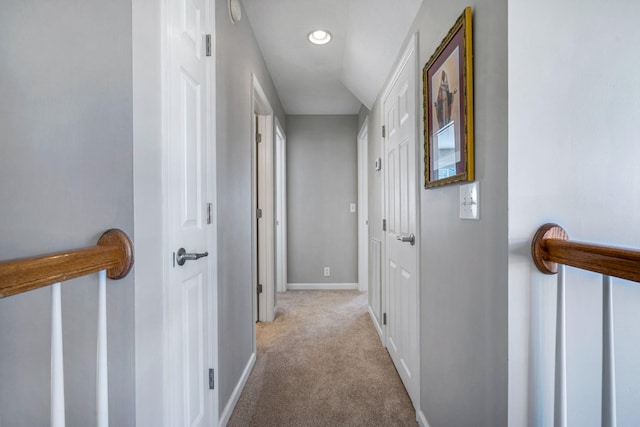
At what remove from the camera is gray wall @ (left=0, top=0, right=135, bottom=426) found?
2.72 ft

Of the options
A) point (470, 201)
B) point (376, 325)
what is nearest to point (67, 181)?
point (470, 201)

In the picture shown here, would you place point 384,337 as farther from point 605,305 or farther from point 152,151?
point 152,151

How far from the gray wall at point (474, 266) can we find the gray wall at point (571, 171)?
4cm

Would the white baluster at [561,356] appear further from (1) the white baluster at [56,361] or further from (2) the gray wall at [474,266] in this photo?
(1) the white baluster at [56,361]

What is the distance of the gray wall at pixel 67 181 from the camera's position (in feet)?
2.72

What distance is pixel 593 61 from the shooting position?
2.78 feet

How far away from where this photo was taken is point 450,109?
117 cm

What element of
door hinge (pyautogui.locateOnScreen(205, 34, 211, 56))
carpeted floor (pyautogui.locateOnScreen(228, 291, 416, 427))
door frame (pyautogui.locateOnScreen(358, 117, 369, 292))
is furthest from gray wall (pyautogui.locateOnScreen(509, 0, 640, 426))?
door frame (pyautogui.locateOnScreen(358, 117, 369, 292))

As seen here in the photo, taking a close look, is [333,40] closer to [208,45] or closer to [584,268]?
[208,45]

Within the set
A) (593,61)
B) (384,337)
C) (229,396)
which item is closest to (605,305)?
(593,61)

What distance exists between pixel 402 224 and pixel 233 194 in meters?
1.06

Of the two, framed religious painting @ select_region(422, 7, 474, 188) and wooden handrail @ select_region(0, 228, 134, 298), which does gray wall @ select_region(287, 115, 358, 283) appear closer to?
framed religious painting @ select_region(422, 7, 474, 188)

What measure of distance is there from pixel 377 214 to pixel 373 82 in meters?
1.13

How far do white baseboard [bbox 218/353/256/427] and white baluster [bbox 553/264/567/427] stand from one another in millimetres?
1409
